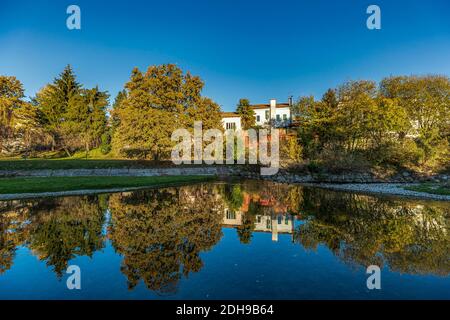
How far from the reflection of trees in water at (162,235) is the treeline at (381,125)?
1977 centimetres

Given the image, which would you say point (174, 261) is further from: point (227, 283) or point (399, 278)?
point (399, 278)

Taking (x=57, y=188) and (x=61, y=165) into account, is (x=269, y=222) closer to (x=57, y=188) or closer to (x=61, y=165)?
(x=57, y=188)

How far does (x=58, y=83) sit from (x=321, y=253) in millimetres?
52810

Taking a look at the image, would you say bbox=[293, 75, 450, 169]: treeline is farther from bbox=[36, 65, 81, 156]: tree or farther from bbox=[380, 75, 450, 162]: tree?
bbox=[36, 65, 81, 156]: tree

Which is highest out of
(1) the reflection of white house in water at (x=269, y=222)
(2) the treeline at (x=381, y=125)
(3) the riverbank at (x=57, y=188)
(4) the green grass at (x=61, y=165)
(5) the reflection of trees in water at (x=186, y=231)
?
(2) the treeline at (x=381, y=125)

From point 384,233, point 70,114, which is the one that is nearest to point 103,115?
point 70,114

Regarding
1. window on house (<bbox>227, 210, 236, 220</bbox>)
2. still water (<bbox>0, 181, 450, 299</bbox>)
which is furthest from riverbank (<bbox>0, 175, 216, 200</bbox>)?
window on house (<bbox>227, 210, 236, 220</bbox>)

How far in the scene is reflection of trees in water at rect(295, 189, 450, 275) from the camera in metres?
6.57

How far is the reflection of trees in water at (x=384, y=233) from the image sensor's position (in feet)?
21.6

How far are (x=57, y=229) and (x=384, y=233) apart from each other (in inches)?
490

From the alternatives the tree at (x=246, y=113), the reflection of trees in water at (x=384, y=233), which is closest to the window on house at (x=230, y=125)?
the tree at (x=246, y=113)

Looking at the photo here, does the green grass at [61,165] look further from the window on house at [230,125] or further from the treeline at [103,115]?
the window on house at [230,125]

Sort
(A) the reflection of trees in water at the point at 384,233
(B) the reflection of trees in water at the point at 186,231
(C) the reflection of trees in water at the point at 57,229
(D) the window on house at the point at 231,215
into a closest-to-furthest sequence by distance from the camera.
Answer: (B) the reflection of trees in water at the point at 186,231 → (A) the reflection of trees in water at the point at 384,233 → (C) the reflection of trees in water at the point at 57,229 → (D) the window on house at the point at 231,215

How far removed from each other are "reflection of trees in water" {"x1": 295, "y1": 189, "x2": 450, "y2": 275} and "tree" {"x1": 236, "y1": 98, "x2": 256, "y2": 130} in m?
34.4
